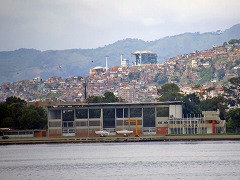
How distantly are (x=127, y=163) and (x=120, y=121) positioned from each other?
229ft

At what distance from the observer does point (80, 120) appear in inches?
6629

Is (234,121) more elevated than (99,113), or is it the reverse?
(99,113)

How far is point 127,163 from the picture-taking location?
9875cm

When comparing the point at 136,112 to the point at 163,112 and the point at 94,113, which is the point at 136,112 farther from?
the point at 94,113

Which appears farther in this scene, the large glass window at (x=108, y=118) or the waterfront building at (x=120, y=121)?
the large glass window at (x=108, y=118)

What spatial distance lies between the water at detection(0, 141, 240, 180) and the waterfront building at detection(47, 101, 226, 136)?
28979mm

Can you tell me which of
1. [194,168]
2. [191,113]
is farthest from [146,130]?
[194,168]

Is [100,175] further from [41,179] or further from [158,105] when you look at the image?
[158,105]

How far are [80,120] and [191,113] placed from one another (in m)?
27.6

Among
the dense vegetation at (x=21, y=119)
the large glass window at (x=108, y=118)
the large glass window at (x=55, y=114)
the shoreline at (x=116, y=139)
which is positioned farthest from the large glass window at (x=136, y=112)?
the shoreline at (x=116, y=139)

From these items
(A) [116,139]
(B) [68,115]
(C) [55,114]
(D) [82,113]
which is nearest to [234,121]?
(A) [116,139]

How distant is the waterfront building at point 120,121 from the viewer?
16336cm

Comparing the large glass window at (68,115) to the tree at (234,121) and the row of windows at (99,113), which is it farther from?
the tree at (234,121)

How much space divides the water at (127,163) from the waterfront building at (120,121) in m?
29.0
